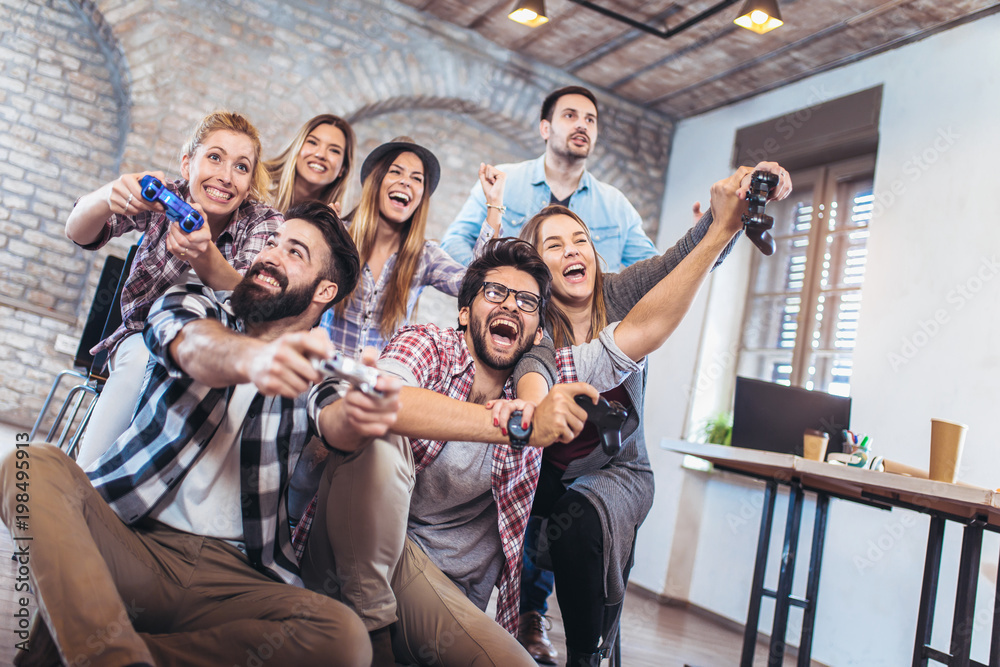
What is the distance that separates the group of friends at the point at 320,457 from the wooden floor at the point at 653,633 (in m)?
0.42

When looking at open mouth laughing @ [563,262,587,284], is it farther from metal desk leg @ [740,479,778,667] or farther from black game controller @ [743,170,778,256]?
metal desk leg @ [740,479,778,667]

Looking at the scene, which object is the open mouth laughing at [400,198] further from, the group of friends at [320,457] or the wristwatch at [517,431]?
the wristwatch at [517,431]

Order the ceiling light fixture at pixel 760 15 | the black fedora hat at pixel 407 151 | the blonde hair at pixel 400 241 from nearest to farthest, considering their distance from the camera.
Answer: the blonde hair at pixel 400 241 → the black fedora hat at pixel 407 151 → the ceiling light fixture at pixel 760 15

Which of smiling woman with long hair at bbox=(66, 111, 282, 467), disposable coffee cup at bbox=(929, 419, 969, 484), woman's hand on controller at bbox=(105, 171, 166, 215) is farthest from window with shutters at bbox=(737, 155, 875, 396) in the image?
woman's hand on controller at bbox=(105, 171, 166, 215)

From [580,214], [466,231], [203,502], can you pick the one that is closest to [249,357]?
[203,502]

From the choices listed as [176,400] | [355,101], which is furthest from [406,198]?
[355,101]

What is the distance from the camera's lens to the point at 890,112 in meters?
4.82

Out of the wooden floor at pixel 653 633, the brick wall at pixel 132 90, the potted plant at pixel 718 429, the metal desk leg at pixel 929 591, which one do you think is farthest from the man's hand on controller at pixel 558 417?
the brick wall at pixel 132 90

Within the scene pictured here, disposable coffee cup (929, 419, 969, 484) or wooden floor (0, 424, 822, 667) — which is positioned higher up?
disposable coffee cup (929, 419, 969, 484)

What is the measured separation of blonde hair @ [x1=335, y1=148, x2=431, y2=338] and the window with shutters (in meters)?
3.02

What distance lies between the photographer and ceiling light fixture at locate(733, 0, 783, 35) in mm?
4141

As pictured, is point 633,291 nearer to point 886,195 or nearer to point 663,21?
point 886,195

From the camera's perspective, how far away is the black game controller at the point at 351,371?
127cm

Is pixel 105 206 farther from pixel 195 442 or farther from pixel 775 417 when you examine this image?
pixel 775 417
